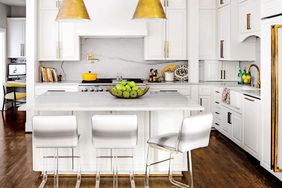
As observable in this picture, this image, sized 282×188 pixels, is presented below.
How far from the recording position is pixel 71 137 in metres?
Result: 3.33

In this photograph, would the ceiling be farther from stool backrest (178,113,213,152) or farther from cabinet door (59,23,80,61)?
stool backrest (178,113,213,152)

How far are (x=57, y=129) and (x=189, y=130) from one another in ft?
3.97

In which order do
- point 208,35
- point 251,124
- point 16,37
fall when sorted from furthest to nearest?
point 16,37, point 208,35, point 251,124

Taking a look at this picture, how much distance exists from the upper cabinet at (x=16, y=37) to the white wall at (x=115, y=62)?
295 centimetres

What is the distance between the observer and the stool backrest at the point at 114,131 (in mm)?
3229

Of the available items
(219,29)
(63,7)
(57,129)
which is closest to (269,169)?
(57,129)

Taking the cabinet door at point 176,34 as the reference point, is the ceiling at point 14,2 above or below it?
above

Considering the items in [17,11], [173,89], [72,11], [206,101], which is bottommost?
[206,101]

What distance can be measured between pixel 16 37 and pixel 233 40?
603 centimetres

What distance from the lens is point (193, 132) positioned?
10.4 ft

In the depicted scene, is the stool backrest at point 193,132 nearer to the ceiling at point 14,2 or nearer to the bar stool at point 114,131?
the bar stool at point 114,131

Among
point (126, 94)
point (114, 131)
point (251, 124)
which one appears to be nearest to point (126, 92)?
point (126, 94)

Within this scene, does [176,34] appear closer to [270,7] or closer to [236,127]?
[236,127]

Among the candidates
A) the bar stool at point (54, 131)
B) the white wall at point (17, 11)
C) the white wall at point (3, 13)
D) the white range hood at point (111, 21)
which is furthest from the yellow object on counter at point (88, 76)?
the white wall at point (17, 11)
